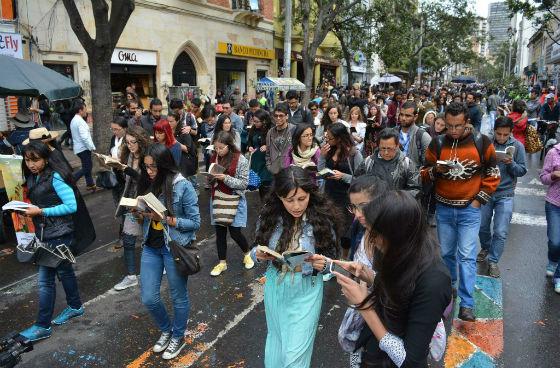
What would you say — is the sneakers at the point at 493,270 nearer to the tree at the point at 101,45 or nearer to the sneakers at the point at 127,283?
the sneakers at the point at 127,283

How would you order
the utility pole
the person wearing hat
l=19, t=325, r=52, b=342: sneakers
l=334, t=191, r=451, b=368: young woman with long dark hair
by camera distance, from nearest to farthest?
l=334, t=191, r=451, b=368: young woman with long dark hair, l=19, t=325, r=52, b=342: sneakers, the person wearing hat, the utility pole

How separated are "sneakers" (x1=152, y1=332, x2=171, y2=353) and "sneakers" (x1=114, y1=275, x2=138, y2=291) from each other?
136 cm

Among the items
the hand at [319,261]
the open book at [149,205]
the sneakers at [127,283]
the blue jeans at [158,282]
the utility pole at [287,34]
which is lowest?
the sneakers at [127,283]

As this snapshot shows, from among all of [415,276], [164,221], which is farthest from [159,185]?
[415,276]

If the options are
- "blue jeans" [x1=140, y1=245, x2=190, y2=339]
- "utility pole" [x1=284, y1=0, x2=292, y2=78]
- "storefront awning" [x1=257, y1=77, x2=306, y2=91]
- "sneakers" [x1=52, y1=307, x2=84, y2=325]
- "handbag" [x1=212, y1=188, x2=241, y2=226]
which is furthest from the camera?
"storefront awning" [x1=257, y1=77, x2=306, y2=91]

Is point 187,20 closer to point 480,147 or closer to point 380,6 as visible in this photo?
point 380,6

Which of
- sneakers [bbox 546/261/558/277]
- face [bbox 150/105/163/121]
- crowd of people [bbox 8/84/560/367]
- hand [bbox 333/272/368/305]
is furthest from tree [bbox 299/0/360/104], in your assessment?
hand [bbox 333/272/368/305]

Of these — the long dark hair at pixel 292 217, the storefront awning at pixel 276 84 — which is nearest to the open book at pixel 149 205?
the long dark hair at pixel 292 217

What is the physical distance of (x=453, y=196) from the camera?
4.14m

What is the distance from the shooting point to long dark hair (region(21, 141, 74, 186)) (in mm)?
3809

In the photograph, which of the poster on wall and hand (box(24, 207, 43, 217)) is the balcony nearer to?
the poster on wall

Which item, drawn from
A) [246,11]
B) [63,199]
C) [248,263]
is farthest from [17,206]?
[246,11]

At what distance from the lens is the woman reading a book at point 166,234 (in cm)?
A: 359

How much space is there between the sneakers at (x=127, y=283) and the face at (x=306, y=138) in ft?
8.11
